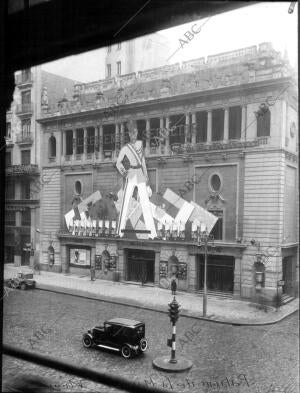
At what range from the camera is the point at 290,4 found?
2.12m

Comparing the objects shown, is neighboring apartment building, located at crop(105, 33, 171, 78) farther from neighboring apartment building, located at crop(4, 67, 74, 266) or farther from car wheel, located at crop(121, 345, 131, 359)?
car wheel, located at crop(121, 345, 131, 359)

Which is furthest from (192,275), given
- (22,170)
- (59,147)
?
(22,170)

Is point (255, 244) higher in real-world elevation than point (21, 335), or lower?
higher

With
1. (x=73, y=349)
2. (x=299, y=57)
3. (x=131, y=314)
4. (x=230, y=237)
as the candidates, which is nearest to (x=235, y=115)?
(x=299, y=57)

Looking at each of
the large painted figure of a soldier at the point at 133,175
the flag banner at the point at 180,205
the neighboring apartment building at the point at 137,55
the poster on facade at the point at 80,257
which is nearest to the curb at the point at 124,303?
the poster on facade at the point at 80,257

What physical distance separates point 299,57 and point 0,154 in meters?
2.28

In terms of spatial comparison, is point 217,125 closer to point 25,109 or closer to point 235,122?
point 235,122

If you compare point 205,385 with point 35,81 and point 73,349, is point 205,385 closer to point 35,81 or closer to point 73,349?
point 73,349

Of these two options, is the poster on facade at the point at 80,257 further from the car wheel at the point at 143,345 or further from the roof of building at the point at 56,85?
the roof of building at the point at 56,85

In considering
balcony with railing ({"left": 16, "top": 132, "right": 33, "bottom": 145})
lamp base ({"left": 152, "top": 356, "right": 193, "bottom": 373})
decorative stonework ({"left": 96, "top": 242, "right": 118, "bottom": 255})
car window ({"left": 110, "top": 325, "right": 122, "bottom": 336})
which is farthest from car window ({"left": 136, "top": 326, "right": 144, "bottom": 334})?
balcony with railing ({"left": 16, "top": 132, "right": 33, "bottom": 145})

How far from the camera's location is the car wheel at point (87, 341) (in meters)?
2.91

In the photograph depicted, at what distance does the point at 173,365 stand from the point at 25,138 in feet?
7.20

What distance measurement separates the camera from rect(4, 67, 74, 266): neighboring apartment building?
338 cm

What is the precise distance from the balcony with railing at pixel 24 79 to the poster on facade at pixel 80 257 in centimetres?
150
